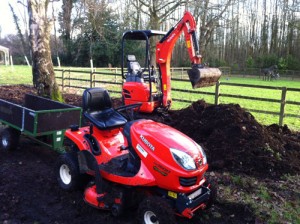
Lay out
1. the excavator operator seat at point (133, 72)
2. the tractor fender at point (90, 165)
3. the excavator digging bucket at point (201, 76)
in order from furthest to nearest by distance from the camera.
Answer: the excavator operator seat at point (133, 72) → the excavator digging bucket at point (201, 76) → the tractor fender at point (90, 165)

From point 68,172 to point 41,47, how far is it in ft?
18.5

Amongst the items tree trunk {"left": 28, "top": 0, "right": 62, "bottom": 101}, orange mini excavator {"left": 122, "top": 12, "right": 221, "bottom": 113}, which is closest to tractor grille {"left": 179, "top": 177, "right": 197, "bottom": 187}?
orange mini excavator {"left": 122, "top": 12, "right": 221, "bottom": 113}

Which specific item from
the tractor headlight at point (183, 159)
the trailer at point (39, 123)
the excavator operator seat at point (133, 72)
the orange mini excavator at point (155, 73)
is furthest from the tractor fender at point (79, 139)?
the excavator operator seat at point (133, 72)

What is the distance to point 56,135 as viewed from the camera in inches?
217

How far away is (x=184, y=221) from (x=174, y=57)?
39.7 m

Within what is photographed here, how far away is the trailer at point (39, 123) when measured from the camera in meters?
5.34

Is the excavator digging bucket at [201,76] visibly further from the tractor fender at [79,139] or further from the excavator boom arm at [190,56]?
the tractor fender at [79,139]

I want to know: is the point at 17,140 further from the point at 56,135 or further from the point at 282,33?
the point at 282,33

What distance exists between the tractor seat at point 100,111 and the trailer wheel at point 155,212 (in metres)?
1.34

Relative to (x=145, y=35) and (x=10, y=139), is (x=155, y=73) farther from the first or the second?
(x=10, y=139)

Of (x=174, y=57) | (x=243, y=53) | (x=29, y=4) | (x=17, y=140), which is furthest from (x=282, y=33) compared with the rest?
(x=17, y=140)

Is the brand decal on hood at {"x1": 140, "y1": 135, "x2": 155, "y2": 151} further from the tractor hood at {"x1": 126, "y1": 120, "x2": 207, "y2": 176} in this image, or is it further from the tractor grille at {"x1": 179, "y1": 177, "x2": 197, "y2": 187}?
the tractor grille at {"x1": 179, "y1": 177, "x2": 197, "y2": 187}

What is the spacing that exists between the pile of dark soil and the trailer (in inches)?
97.3

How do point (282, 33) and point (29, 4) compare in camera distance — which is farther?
point (282, 33)
